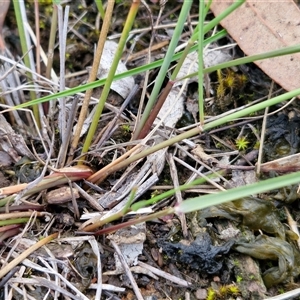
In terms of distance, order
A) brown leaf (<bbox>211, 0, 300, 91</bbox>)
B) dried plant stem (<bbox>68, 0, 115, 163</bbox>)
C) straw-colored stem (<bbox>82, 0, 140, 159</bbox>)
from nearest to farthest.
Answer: straw-colored stem (<bbox>82, 0, 140, 159</bbox>) → dried plant stem (<bbox>68, 0, 115, 163</bbox>) → brown leaf (<bbox>211, 0, 300, 91</bbox>)

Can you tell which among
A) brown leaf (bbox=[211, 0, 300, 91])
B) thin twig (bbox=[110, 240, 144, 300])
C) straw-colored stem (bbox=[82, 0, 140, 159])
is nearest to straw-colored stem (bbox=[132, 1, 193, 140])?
straw-colored stem (bbox=[82, 0, 140, 159])

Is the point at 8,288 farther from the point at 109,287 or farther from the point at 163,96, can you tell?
the point at 163,96

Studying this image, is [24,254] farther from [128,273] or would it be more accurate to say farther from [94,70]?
[94,70]

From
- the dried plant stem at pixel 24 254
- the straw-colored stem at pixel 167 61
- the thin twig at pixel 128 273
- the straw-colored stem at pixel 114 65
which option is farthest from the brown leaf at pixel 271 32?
the dried plant stem at pixel 24 254

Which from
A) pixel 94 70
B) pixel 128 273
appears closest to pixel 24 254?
pixel 128 273

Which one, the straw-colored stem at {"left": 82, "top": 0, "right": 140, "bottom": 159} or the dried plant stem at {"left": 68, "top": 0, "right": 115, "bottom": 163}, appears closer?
the straw-colored stem at {"left": 82, "top": 0, "right": 140, "bottom": 159}

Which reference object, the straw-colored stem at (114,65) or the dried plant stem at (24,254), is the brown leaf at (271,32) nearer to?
the straw-colored stem at (114,65)

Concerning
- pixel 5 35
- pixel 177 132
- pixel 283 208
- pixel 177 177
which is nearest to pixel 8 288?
pixel 177 177

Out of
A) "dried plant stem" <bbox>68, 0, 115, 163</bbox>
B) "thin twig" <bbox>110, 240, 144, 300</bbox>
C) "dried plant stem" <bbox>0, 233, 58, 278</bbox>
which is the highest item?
"dried plant stem" <bbox>68, 0, 115, 163</bbox>

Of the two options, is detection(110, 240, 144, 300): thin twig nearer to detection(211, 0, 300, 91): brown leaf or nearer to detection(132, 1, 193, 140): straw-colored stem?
detection(132, 1, 193, 140): straw-colored stem
